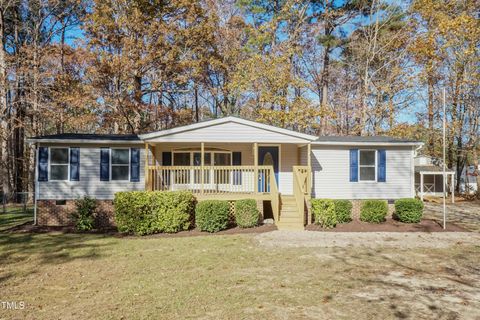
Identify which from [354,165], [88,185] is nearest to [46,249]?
[88,185]

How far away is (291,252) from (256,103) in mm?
16105

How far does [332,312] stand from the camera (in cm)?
479

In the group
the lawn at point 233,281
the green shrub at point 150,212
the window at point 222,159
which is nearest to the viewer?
the lawn at point 233,281

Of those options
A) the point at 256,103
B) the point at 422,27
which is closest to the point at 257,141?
the point at 256,103

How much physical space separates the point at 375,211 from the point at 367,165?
2.16 meters

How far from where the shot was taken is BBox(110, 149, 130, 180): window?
13.1 meters

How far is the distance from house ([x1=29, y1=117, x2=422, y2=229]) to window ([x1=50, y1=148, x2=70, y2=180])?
35 millimetres

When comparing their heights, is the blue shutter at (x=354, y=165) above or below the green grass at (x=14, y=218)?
above

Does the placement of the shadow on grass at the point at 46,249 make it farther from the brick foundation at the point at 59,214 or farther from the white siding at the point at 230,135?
the white siding at the point at 230,135

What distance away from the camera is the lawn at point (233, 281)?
4.86m

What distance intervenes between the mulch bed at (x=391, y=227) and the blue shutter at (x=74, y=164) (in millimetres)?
8948

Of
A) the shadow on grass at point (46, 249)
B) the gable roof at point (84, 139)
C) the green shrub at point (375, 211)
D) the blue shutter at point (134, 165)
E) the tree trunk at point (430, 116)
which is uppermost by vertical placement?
the tree trunk at point (430, 116)

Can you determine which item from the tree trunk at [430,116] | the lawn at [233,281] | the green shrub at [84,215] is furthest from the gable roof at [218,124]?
the tree trunk at [430,116]

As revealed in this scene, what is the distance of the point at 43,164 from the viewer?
12820mm
